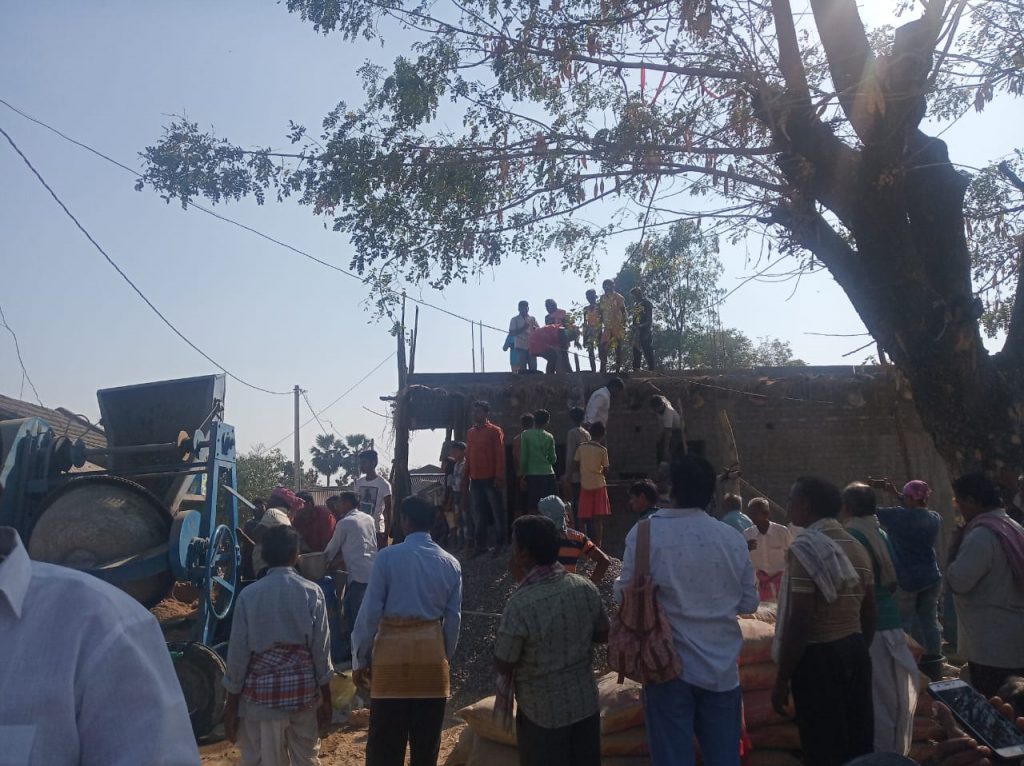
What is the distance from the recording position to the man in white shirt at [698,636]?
3918 mm

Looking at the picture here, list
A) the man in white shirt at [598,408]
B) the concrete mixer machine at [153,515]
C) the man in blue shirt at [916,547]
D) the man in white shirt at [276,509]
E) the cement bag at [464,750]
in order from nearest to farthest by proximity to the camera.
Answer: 1. the cement bag at [464,750]
2. the man in blue shirt at [916,547]
3. the concrete mixer machine at [153,515]
4. the man in white shirt at [276,509]
5. the man in white shirt at [598,408]

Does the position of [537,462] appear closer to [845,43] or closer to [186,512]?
[186,512]

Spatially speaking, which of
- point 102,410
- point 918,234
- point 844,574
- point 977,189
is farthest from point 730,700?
point 102,410

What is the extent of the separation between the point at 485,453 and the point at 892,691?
6.13 metres

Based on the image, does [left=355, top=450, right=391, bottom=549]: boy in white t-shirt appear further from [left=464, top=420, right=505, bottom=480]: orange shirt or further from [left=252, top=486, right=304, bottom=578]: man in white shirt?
[left=464, top=420, right=505, bottom=480]: orange shirt

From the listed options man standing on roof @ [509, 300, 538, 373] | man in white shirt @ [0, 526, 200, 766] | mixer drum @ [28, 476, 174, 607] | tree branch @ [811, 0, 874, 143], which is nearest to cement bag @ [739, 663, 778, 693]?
tree branch @ [811, 0, 874, 143]

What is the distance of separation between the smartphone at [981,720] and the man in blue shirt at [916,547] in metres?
3.37

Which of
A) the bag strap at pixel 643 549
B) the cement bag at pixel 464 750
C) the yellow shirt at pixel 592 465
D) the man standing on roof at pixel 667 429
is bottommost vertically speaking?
the cement bag at pixel 464 750

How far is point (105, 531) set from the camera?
24.4ft

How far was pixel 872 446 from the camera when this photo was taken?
12.7 m

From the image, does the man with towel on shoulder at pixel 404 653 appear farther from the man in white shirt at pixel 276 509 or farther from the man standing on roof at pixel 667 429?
the man standing on roof at pixel 667 429

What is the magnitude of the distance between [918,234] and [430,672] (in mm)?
4333

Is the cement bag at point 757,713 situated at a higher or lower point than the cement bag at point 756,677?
lower

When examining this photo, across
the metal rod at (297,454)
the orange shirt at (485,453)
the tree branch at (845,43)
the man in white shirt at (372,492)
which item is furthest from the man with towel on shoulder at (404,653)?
the metal rod at (297,454)
